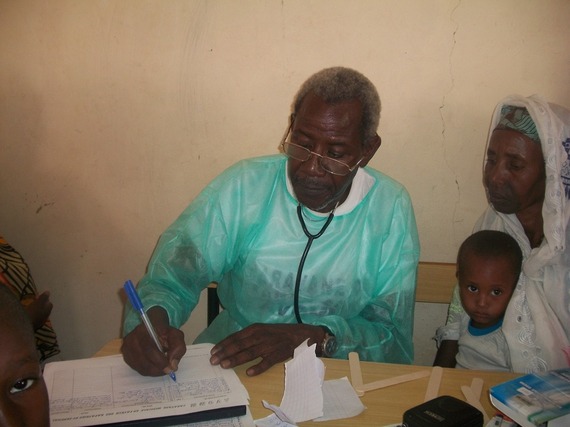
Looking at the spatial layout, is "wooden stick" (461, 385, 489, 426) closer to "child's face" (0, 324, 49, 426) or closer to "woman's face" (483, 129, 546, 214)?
"woman's face" (483, 129, 546, 214)

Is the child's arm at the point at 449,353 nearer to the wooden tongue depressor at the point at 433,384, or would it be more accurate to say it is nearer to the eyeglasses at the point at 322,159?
the wooden tongue depressor at the point at 433,384

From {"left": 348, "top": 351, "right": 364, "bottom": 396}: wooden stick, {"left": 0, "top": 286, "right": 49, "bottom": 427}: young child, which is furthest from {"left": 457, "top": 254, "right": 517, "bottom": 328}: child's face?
{"left": 0, "top": 286, "right": 49, "bottom": 427}: young child

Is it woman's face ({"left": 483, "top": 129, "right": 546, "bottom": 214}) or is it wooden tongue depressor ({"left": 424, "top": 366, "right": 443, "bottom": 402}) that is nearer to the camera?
wooden tongue depressor ({"left": 424, "top": 366, "right": 443, "bottom": 402})

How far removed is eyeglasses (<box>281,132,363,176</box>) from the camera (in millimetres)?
1615

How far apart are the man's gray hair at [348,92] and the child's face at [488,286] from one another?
60 cm

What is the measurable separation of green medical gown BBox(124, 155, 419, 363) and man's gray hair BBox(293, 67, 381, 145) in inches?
9.3

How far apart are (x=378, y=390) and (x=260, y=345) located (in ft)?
1.06

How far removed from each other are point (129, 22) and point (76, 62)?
1.02 feet

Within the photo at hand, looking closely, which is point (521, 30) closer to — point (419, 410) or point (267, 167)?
point (267, 167)

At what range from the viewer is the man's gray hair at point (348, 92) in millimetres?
1612

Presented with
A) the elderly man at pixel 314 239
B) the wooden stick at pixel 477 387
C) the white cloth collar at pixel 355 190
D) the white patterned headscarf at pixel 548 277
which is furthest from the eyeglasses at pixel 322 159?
the wooden stick at pixel 477 387

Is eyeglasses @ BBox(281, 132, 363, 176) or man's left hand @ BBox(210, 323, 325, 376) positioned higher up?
eyeglasses @ BBox(281, 132, 363, 176)

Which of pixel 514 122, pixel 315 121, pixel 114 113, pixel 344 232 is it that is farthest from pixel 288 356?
pixel 114 113

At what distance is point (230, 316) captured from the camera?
1828mm
